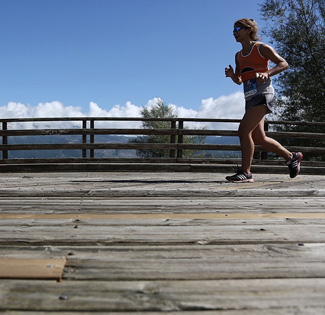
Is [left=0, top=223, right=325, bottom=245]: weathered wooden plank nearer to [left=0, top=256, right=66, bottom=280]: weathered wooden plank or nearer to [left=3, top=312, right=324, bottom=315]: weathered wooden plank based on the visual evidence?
[left=0, top=256, right=66, bottom=280]: weathered wooden plank

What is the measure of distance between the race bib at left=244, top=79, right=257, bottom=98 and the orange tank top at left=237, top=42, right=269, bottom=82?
0.18ft

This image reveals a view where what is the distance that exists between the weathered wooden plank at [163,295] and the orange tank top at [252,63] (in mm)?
3785

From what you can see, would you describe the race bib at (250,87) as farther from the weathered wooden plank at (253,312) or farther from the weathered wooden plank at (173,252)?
the weathered wooden plank at (253,312)

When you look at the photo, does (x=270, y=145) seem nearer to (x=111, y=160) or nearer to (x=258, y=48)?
(x=258, y=48)

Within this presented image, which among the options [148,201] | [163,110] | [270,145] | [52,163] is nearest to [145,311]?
[148,201]

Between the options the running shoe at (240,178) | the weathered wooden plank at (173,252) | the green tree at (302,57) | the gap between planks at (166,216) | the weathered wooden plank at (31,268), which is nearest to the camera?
the weathered wooden plank at (31,268)

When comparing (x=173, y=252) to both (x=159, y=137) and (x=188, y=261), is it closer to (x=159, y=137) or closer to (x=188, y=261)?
(x=188, y=261)

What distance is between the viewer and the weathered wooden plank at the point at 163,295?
123 cm

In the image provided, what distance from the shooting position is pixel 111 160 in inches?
349

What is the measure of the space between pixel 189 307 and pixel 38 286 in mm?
545

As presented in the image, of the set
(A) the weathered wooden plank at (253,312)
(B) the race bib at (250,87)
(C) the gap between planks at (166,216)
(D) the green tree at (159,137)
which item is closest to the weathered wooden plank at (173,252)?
(A) the weathered wooden plank at (253,312)

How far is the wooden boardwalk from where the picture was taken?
1.26 m

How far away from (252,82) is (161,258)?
362cm

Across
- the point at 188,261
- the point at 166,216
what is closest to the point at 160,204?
the point at 166,216
